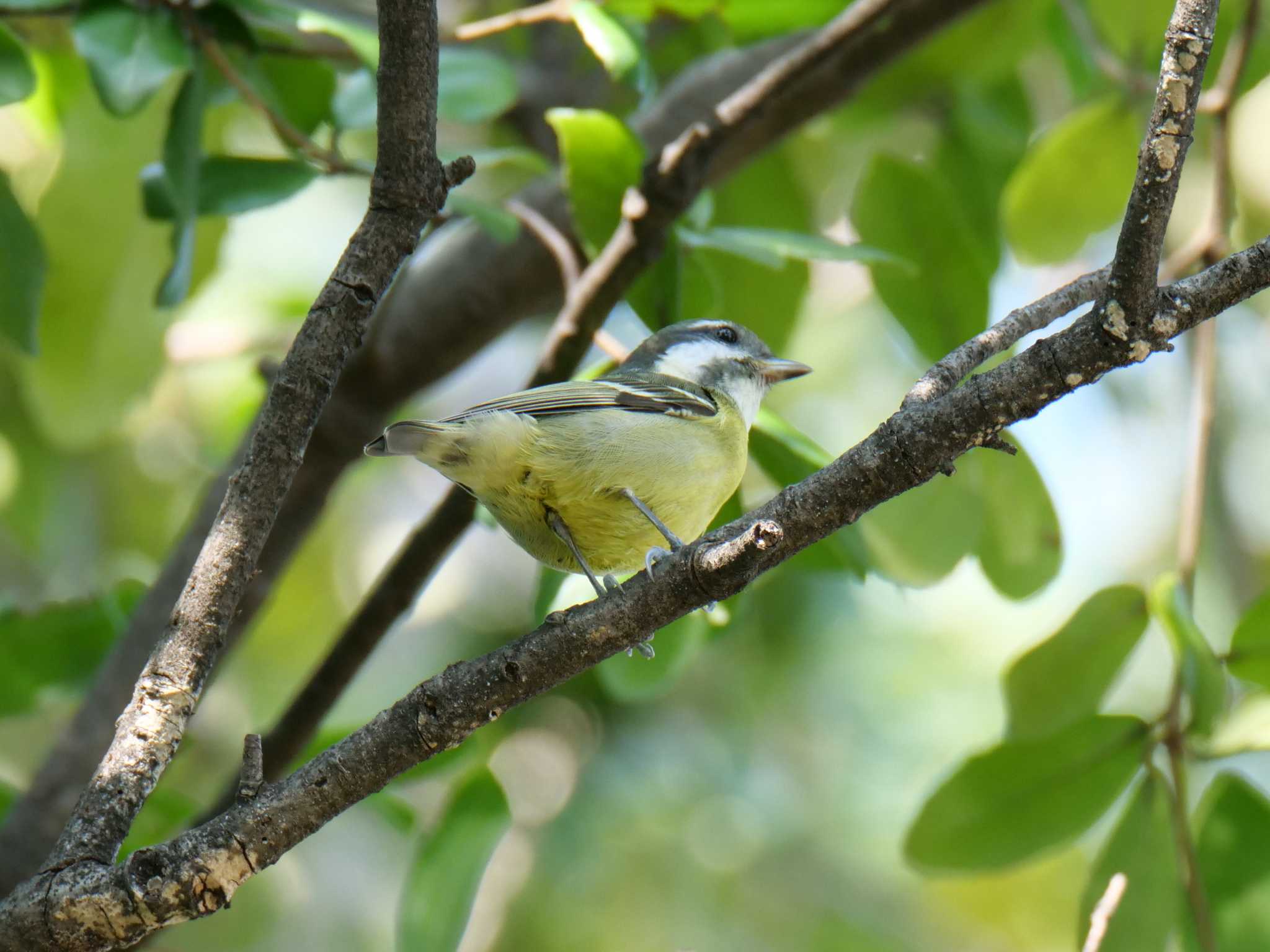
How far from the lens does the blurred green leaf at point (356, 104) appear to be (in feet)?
9.40

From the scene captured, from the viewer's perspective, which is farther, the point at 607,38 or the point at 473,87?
the point at 473,87

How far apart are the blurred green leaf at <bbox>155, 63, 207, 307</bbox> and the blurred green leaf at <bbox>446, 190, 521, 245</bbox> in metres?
0.55

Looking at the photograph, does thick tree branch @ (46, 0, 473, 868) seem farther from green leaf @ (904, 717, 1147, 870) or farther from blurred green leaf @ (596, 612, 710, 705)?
green leaf @ (904, 717, 1147, 870)

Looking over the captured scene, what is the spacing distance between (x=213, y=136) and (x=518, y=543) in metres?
1.60

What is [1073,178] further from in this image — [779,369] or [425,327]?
[425,327]

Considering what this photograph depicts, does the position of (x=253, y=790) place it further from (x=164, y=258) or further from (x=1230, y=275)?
(x=164, y=258)

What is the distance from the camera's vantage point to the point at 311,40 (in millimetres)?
3045

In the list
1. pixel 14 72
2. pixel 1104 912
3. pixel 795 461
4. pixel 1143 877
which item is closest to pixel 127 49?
pixel 14 72

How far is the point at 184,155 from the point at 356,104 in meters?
0.53

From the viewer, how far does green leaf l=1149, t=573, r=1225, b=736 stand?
2.29 metres

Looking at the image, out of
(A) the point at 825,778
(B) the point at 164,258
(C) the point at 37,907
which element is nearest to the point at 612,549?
(C) the point at 37,907

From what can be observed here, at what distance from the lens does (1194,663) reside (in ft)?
7.52

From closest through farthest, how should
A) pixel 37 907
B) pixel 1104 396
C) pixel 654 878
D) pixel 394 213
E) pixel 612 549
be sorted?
pixel 37 907
pixel 394 213
pixel 612 549
pixel 654 878
pixel 1104 396

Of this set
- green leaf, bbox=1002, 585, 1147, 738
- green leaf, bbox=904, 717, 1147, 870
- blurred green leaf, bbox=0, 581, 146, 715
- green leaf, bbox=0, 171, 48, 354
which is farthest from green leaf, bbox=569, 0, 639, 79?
blurred green leaf, bbox=0, 581, 146, 715
